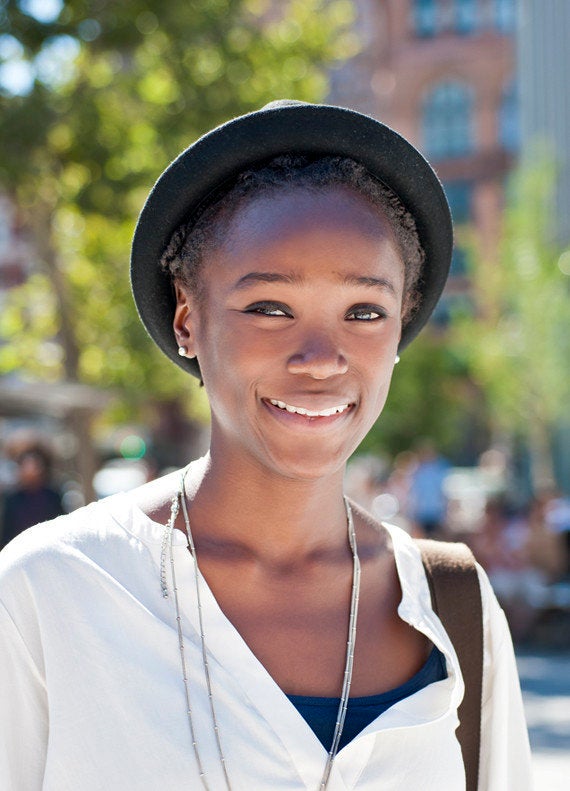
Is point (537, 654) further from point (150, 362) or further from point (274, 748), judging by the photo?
point (274, 748)

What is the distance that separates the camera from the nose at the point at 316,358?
5.65ft

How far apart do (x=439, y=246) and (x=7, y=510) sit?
25.0 feet

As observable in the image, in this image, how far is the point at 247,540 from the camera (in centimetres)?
191

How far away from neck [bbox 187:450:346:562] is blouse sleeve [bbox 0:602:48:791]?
349 millimetres

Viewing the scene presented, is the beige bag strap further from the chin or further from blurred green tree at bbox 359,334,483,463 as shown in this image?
blurred green tree at bbox 359,334,483,463

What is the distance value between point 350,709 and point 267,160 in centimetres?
80

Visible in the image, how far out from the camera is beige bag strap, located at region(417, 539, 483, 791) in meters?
1.88

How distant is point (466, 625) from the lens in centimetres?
191

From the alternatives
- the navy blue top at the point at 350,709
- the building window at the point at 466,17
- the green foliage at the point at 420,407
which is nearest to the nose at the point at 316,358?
the navy blue top at the point at 350,709

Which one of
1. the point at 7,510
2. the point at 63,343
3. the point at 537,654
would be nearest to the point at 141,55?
the point at 63,343

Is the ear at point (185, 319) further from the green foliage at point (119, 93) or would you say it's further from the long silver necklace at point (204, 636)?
the green foliage at point (119, 93)

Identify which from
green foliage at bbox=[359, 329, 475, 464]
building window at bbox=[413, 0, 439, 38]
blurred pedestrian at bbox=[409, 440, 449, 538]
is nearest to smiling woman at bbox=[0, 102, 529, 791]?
blurred pedestrian at bbox=[409, 440, 449, 538]

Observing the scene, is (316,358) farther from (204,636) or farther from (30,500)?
(30,500)

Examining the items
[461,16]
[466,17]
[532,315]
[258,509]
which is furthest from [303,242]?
[461,16]
